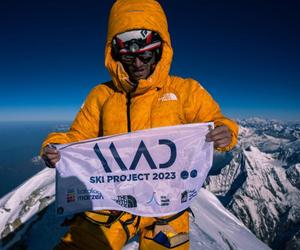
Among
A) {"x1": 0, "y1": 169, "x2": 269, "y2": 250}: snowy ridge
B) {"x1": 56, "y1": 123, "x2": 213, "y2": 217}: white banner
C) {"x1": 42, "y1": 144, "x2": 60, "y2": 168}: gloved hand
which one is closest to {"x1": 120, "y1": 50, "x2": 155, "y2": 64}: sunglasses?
{"x1": 56, "y1": 123, "x2": 213, "y2": 217}: white banner

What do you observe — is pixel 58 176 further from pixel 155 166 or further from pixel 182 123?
pixel 182 123

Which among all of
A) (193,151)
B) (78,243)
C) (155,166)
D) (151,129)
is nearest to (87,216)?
(78,243)

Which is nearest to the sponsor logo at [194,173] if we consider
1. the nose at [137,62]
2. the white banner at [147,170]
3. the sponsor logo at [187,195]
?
the white banner at [147,170]

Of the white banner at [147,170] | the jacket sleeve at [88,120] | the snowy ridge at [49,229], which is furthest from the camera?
the snowy ridge at [49,229]

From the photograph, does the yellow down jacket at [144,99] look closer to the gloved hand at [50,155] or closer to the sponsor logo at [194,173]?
the gloved hand at [50,155]

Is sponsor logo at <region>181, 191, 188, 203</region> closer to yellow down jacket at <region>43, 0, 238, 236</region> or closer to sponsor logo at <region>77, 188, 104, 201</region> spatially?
yellow down jacket at <region>43, 0, 238, 236</region>

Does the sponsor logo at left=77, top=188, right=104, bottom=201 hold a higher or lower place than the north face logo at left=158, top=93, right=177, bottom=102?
lower

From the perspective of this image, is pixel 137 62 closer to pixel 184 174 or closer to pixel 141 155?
pixel 141 155

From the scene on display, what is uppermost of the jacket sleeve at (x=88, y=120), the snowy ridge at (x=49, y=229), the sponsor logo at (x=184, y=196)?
the jacket sleeve at (x=88, y=120)
